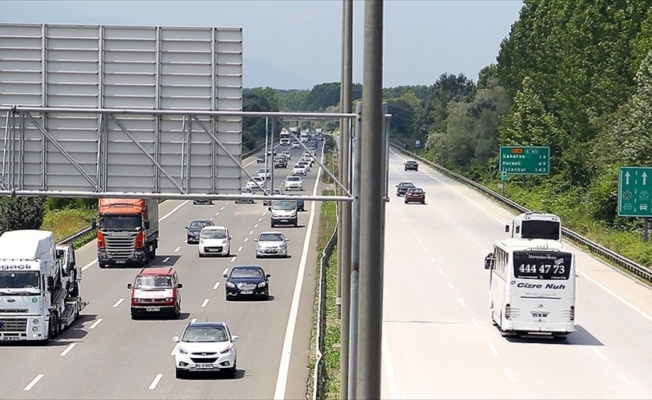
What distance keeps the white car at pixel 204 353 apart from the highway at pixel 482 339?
4097 mm

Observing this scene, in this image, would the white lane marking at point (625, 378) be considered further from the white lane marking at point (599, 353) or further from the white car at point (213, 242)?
the white car at point (213, 242)

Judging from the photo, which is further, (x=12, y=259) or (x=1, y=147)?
(x=12, y=259)

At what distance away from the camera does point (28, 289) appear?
39.8 m

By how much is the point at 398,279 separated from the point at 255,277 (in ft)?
24.9

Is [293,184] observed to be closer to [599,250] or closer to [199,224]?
[199,224]

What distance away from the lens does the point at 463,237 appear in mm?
74125

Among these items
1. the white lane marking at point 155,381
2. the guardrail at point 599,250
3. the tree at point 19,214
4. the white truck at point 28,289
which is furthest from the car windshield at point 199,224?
the white lane marking at point 155,381

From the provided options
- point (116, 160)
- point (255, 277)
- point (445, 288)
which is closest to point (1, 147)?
point (116, 160)

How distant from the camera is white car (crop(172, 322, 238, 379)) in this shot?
33125 mm

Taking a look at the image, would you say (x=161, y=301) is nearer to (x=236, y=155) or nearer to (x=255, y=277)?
(x=255, y=277)

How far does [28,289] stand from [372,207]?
86.4 ft

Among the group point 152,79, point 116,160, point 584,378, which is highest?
point 152,79

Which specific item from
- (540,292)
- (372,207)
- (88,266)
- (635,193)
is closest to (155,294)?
(540,292)

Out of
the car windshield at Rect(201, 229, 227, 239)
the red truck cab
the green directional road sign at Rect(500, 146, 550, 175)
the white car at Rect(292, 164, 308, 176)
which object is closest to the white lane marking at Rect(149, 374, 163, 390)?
the red truck cab
